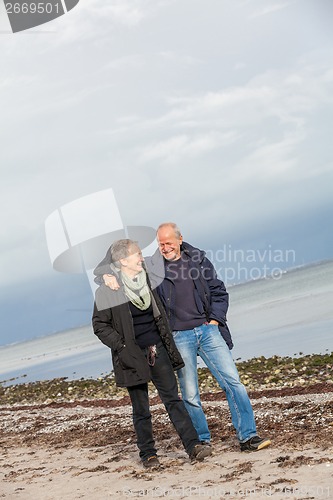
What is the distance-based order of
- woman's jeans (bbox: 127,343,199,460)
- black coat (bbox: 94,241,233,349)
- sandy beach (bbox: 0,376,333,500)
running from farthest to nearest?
black coat (bbox: 94,241,233,349), woman's jeans (bbox: 127,343,199,460), sandy beach (bbox: 0,376,333,500)

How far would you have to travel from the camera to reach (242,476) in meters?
6.98

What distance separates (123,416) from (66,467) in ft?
13.0

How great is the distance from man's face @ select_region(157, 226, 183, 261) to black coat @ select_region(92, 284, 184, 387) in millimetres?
450

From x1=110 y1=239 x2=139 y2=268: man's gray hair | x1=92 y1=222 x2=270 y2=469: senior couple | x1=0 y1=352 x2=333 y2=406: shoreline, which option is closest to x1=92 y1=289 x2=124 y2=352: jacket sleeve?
x1=92 y1=222 x2=270 y2=469: senior couple

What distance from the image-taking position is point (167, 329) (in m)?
7.81

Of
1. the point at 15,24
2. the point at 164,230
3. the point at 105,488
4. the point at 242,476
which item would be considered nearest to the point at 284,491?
the point at 242,476

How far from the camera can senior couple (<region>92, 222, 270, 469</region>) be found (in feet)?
25.5

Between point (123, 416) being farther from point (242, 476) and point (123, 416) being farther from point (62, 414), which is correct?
point (242, 476)

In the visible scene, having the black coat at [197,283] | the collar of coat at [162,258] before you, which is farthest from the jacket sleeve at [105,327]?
the collar of coat at [162,258]

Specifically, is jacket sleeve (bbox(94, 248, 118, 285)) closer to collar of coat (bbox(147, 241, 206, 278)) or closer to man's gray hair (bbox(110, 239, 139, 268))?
man's gray hair (bbox(110, 239, 139, 268))

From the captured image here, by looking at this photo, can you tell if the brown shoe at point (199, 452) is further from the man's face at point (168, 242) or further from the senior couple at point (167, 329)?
the man's face at point (168, 242)

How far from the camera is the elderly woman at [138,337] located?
775 centimetres

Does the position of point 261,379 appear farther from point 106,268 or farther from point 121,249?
point 121,249

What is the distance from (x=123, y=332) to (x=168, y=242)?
1063 millimetres
